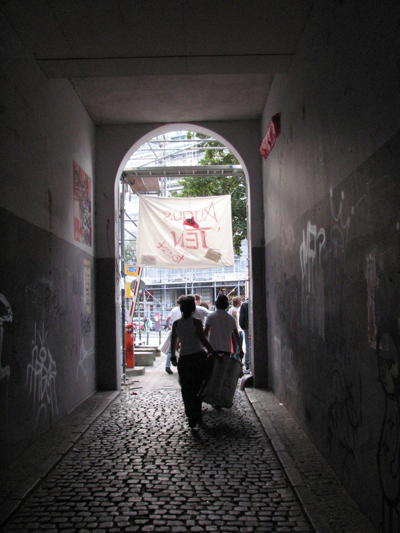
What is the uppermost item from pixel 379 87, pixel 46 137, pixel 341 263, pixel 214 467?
pixel 46 137

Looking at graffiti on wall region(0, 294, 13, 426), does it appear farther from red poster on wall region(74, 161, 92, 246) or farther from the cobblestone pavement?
red poster on wall region(74, 161, 92, 246)

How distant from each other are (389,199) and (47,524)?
333 cm

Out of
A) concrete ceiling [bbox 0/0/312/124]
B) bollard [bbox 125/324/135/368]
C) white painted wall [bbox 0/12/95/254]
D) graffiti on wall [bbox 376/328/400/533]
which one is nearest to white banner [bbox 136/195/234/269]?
bollard [bbox 125/324/135/368]

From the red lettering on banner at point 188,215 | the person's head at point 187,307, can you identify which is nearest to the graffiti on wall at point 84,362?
the person's head at point 187,307

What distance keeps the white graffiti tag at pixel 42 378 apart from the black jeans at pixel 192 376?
5.48 feet

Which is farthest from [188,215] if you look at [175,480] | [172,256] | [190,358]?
[175,480]

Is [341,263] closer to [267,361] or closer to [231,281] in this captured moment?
[267,361]

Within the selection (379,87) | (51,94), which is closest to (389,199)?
(379,87)

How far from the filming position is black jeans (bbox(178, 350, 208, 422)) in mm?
6549

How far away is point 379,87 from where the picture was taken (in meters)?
3.20

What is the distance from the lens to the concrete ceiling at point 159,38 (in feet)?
17.1

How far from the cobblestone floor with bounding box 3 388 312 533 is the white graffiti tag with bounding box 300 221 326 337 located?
1504 millimetres

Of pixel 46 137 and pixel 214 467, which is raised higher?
pixel 46 137

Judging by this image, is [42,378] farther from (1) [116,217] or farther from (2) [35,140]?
(1) [116,217]
